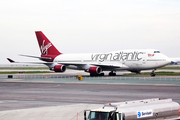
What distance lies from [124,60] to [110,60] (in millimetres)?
3943

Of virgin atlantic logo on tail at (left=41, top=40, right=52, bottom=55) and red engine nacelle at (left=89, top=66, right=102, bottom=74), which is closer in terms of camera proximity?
A: red engine nacelle at (left=89, top=66, right=102, bottom=74)

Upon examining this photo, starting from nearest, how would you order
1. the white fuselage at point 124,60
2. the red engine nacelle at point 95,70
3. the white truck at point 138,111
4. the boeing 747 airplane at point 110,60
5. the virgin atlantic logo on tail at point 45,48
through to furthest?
the white truck at point 138,111 < the white fuselage at point 124,60 < the boeing 747 airplane at point 110,60 < the red engine nacelle at point 95,70 < the virgin atlantic logo on tail at point 45,48

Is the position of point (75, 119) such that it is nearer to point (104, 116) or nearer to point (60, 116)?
point (60, 116)

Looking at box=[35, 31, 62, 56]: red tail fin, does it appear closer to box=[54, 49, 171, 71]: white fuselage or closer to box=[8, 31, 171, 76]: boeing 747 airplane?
box=[8, 31, 171, 76]: boeing 747 airplane

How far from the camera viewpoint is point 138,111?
1523 cm

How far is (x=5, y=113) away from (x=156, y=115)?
492 inches

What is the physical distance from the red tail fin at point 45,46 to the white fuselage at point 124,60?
6514 millimetres

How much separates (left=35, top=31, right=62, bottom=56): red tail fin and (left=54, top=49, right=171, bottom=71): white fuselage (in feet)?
21.4

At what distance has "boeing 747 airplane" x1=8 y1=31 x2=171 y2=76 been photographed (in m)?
69.7

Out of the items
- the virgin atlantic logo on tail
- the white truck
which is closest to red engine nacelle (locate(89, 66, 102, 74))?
the virgin atlantic logo on tail

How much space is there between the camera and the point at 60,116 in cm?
2292

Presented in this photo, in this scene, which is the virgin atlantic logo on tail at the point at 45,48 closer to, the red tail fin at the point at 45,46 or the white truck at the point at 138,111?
the red tail fin at the point at 45,46

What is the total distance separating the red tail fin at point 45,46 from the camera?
86688 millimetres

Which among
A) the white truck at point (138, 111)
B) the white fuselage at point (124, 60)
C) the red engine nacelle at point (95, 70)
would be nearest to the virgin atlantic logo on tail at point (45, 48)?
the white fuselage at point (124, 60)
